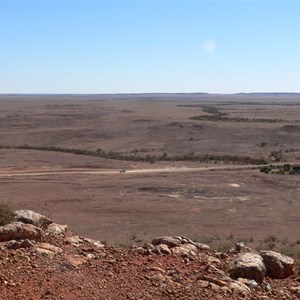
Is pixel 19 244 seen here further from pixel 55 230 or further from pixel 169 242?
Result: pixel 169 242

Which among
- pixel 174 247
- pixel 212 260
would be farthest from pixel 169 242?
pixel 212 260

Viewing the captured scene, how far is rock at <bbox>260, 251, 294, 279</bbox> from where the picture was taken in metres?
10.8

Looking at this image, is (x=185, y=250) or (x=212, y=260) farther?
(x=185, y=250)


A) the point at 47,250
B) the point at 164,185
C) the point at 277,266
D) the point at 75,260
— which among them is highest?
the point at 47,250

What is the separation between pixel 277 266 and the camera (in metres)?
10.9

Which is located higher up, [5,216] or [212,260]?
[5,216]

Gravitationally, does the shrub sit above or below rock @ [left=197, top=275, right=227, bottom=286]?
above

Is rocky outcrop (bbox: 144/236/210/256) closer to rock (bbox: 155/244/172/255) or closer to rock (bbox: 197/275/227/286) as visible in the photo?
rock (bbox: 155/244/172/255)

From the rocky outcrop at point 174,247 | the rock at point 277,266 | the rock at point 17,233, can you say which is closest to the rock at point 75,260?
the rock at point 17,233

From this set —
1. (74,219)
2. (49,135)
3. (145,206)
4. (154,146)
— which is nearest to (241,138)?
(154,146)

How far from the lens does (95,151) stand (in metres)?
68.0

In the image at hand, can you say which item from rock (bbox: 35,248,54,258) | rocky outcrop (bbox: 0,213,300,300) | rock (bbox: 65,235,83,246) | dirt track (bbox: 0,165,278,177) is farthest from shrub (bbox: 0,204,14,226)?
dirt track (bbox: 0,165,278,177)

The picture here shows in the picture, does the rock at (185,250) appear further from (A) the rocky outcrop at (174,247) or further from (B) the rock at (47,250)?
(B) the rock at (47,250)

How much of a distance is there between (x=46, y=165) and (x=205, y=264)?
44.2 meters
